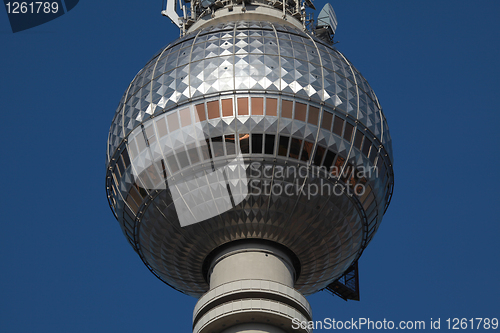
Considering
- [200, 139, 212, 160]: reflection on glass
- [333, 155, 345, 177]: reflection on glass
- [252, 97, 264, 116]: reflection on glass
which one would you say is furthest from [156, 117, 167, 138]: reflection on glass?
[333, 155, 345, 177]: reflection on glass

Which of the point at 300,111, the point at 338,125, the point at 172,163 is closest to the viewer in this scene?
the point at 172,163

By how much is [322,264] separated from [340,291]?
1064 cm

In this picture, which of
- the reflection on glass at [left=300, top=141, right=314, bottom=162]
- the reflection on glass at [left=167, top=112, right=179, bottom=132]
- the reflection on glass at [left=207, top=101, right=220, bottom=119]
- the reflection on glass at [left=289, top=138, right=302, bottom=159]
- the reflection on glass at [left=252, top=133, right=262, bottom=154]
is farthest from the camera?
the reflection on glass at [left=167, top=112, right=179, bottom=132]

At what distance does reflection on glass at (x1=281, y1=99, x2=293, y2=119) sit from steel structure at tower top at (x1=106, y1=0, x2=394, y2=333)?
55 mm

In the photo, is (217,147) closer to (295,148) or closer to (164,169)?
(164,169)

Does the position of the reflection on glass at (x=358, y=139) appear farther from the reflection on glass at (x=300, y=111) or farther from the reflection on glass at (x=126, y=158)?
the reflection on glass at (x=126, y=158)

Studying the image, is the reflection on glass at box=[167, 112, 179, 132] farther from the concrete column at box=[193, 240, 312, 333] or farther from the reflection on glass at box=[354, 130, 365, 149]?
the reflection on glass at box=[354, 130, 365, 149]

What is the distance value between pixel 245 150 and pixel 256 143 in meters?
0.57

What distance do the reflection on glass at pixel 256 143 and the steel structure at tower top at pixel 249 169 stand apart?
0.20ft

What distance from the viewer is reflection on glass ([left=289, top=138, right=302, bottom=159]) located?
37.7 meters

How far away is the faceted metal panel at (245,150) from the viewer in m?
37.8

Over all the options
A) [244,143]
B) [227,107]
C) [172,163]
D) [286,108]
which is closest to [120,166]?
[172,163]

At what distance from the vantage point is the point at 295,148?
1485 inches

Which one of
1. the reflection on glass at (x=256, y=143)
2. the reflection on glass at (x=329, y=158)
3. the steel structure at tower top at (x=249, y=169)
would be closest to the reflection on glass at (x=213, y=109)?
the steel structure at tower top at (x=249, y=169)
